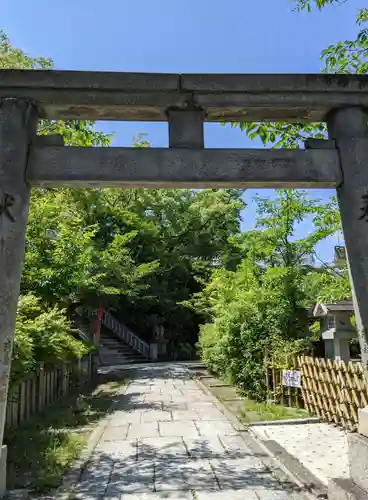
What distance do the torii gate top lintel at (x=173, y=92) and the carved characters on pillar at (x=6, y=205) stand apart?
3.36 ft

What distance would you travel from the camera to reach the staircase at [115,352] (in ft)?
84.5

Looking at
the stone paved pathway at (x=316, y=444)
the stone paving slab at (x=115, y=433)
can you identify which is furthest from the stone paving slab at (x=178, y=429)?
the stone paved pathway at (x=316, y=444)

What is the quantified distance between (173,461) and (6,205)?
4.76 metres

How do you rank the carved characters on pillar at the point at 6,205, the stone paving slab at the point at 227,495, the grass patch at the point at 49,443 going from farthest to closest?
the grass patch at the point at 49,443, the stone paving slab at the point at 227,495, the carved characters on pillar at the point at 6,205

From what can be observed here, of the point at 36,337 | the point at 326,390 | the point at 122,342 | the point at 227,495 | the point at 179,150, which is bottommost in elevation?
the point at 227,495

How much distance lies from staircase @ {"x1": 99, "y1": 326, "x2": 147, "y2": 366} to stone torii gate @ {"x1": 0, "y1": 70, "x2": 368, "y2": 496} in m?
22.0

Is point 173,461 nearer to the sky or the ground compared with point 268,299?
nearer to the ground

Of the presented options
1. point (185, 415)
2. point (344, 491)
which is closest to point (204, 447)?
point (185, 415)

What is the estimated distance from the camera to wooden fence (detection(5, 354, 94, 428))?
26.7 ft

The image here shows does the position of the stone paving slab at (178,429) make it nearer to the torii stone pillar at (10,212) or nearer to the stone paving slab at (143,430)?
the stone paving slab at (143,430)

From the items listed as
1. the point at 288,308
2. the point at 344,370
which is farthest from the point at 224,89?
the point at 288,308

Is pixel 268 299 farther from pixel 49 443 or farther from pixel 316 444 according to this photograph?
pixel 49 443

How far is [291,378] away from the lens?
1065 centimetres

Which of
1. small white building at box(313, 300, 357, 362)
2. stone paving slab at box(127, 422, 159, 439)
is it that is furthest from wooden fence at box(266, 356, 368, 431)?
stone paving slab at box(127, 422, 159, 439)
